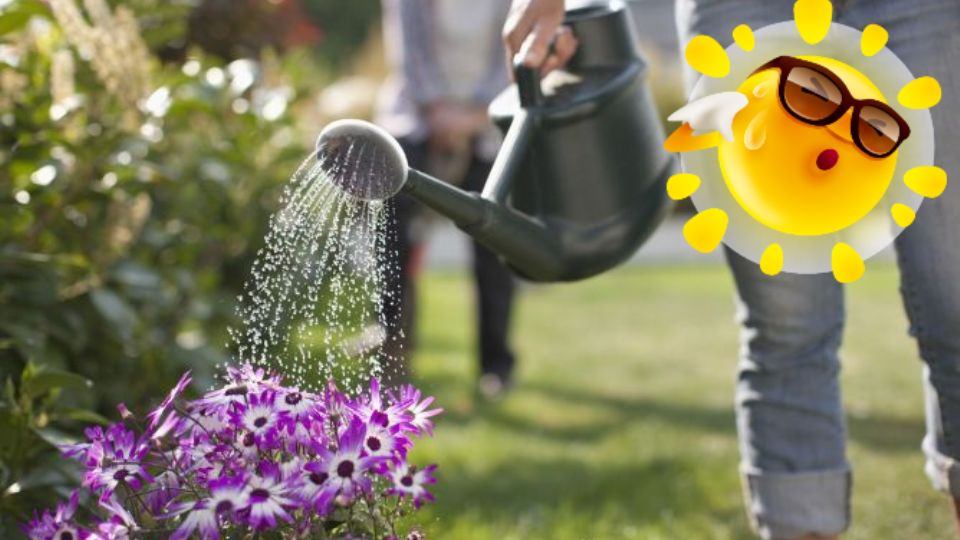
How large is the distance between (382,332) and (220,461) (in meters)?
0.23

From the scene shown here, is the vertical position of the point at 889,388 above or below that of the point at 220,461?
below

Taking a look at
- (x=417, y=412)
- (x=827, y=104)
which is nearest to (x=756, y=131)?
(x=827, y=104)

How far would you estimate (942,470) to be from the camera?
1.76 m

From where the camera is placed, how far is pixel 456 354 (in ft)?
16.6

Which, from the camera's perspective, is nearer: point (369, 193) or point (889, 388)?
point (369, 193)

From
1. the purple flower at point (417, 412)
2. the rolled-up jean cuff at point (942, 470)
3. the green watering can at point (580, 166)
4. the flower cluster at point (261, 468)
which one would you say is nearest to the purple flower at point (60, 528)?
the flower cluster at point (261, 468)

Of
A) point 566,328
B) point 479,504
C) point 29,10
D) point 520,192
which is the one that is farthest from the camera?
point 566,328

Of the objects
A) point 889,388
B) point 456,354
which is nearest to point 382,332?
point 889,388

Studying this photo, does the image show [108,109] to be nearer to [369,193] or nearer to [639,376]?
[369,193]

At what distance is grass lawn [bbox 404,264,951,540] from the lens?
2.50 metres

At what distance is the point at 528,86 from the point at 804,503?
70cm

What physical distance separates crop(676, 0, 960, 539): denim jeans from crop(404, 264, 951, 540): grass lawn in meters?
0.50

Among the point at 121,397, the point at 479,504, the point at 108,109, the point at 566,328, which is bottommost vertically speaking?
the point at 566,328

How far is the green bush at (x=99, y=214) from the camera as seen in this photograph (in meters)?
1.98
